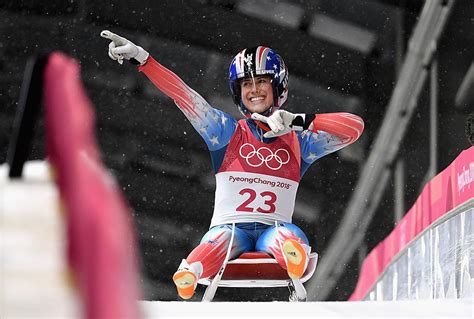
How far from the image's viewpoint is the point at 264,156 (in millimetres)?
3277

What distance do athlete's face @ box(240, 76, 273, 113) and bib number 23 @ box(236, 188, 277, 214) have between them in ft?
0.97

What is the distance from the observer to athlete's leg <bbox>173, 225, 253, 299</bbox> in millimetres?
3027

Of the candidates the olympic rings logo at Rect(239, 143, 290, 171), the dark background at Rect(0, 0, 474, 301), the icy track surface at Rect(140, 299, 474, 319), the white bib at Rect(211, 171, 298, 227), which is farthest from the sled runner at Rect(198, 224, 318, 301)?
the dark background at Rect(0, 0, 474, 301)

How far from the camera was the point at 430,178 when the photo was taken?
4.44 metres

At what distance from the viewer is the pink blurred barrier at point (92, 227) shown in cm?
48

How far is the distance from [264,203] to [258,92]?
396 mm

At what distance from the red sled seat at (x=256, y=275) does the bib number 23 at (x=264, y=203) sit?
18cm

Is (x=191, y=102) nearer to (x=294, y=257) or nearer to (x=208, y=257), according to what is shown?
(x=208, y=257)

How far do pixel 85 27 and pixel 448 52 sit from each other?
87.1 inches

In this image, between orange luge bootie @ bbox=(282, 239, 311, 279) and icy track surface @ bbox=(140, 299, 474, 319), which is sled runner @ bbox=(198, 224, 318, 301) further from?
icy track surface @ bbox=(140, 299, 474, 319)

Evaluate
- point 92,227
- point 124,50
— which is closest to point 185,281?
point 124,50

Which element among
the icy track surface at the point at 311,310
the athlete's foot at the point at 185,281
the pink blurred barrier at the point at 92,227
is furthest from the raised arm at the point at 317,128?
the pink blurred barrier at the point at 92,227

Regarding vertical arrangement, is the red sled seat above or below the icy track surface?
below

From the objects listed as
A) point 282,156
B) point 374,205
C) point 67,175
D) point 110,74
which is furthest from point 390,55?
point 67,175
